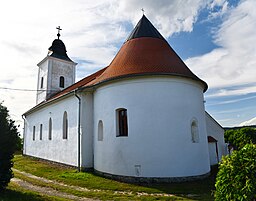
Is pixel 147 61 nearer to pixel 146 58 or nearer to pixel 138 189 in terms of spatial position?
pixel 146 58

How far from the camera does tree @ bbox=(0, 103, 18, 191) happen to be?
7.95 meters

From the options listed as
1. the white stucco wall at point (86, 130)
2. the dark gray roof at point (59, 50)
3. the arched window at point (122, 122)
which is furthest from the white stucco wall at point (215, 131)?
the dark gray roof at point (59, 50)

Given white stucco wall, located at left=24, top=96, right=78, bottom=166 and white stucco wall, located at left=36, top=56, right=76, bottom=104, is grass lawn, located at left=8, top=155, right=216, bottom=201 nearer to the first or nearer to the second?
white stucco wall, located at left=24, top=96, right=78, bottom=166

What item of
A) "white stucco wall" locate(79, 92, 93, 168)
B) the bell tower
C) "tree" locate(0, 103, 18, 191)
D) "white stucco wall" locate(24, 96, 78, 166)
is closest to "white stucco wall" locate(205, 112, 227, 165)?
"white stucco wall" locate(79, 92, 93, 168)

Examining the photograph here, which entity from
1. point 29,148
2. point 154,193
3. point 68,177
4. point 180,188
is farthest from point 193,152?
point 29,148

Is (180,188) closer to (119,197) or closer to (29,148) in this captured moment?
(119,197)

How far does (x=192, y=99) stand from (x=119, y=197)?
612 cm

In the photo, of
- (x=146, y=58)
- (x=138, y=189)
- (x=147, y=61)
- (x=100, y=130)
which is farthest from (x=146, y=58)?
(x=138, y=189)

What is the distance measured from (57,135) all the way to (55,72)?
9.61 metres

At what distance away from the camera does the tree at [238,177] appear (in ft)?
12.5

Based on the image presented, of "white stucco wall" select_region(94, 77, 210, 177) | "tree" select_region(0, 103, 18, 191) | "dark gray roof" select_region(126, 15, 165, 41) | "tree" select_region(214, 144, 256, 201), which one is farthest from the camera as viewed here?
"dark gray roof" select_region(126, 15, 165, 41)

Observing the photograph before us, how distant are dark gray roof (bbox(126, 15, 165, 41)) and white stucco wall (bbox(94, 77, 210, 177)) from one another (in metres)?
3.59

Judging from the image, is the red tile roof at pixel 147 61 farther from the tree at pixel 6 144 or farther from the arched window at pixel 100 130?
the tree at pixel 6 144

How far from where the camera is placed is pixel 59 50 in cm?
2444
